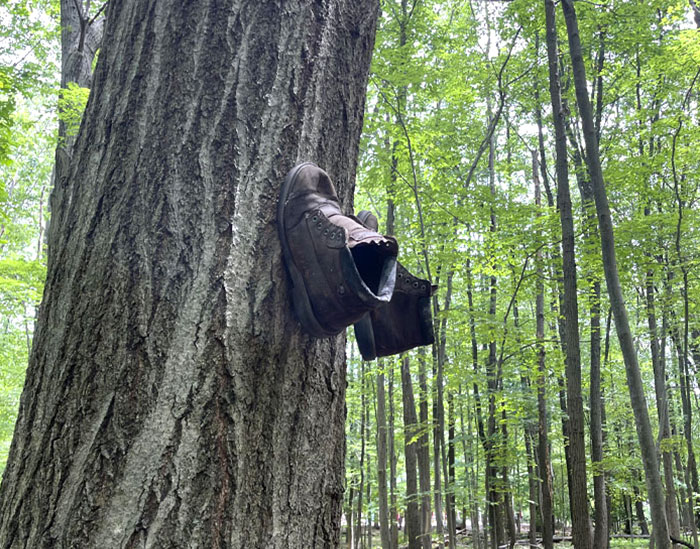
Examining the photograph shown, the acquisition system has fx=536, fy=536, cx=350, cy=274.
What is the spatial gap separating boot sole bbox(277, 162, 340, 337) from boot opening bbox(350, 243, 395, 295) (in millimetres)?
101

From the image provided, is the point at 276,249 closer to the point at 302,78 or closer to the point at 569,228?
the point at 302,78

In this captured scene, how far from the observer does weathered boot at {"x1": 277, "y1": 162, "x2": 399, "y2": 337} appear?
842 millimetres

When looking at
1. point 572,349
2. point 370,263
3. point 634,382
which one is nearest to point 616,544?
point 572,349

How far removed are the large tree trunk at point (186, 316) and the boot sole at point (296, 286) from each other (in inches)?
0.6

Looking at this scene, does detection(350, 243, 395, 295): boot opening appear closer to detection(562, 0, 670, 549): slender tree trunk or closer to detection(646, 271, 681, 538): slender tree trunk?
detection(562, 0, 670, 549): slender tree trunk

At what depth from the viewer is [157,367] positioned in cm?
80

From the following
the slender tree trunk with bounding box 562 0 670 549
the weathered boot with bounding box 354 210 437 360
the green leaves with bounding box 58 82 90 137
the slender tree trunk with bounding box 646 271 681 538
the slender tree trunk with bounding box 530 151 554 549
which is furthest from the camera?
the slender tree trunk with bounding box 646 271 681 538

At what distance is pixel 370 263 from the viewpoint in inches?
36.5

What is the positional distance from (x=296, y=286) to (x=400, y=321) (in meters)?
Result: 0.28

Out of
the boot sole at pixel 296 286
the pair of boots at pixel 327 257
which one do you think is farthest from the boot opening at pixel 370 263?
the boot sole at pixel 296 286

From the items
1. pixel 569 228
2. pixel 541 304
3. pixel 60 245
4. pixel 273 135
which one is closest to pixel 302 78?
pixel 273 135

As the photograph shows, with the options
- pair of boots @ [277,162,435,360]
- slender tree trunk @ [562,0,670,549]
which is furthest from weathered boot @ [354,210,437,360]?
slender tree trunk @ [562,0,670,549]

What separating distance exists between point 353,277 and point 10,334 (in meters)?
17.4

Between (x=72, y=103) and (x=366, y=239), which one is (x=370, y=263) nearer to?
(x=366, y=239)
